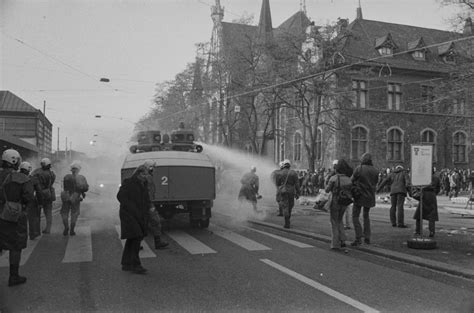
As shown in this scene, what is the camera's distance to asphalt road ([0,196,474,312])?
17.5ft

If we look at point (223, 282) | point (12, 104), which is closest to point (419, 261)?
point (223, 282)

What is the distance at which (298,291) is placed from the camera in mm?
5895

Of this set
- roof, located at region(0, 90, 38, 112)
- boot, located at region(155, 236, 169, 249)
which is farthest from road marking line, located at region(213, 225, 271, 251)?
roof, located at region(0, 90, 38, 112)

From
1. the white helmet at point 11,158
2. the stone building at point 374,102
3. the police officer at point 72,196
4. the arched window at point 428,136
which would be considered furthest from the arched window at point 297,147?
the white helmet at point 11,158

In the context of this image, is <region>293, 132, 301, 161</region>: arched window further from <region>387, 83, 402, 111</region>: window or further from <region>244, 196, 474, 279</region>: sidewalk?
<region>244, 196, 474, 279</region>: sidewalk

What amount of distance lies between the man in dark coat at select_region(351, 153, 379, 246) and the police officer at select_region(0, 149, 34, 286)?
585cm

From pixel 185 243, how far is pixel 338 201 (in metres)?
3.23

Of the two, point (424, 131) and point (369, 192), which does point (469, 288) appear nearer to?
point (369, 192)

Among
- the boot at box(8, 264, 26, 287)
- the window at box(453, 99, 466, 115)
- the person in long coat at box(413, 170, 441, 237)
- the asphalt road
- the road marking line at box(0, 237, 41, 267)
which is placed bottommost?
the road marking line at box(0, 237, 41, 267)

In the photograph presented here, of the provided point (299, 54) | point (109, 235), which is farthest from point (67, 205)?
point (299, 54)

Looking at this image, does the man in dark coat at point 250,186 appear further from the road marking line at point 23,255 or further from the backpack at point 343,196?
the road marking line at point 23,255

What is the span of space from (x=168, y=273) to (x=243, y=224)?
6692mm

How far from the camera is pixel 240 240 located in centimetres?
1016

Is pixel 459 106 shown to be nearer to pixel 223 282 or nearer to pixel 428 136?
pixel 428 136
